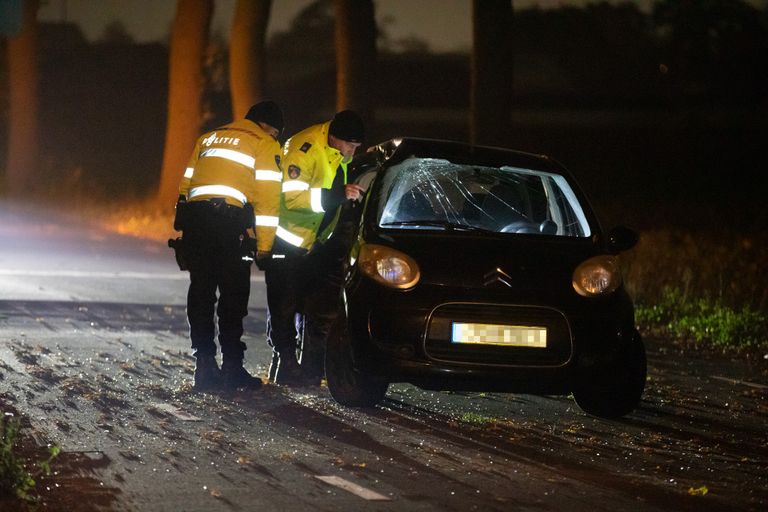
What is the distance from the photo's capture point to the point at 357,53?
27844 mm

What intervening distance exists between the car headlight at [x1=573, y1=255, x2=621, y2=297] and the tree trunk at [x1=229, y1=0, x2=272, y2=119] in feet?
70.2

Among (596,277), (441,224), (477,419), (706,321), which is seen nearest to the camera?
(596,277)

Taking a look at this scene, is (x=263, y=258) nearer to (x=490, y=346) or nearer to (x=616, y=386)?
(x=490, y=346)

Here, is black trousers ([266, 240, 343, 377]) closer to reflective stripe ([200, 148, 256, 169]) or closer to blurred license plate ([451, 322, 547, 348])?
reflective stripe ([200, 148, 256, 169])

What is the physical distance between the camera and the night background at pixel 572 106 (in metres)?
35.2

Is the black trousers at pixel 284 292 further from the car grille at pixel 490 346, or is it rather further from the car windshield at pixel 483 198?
the car grille at pixel 490 346

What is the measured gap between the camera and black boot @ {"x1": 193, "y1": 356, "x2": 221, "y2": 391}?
9.75m

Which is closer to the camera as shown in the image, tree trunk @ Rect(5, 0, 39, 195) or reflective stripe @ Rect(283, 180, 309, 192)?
reflective stripe @ Rect(283, 180, 309, 192)

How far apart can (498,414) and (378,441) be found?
51.6 inches

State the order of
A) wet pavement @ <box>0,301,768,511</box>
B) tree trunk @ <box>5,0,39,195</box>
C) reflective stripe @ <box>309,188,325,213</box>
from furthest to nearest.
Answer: tree trunk @ <box>5,0,39,195</box>, reflective stripe @ <box>309,188,325,213</box>, wet pavement @ <box>0,301,768,511</box>

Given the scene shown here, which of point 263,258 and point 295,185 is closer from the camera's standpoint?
point 263,258

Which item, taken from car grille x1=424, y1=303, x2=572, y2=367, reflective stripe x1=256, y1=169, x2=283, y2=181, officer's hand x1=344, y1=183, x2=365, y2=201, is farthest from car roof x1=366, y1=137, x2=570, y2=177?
car grille x1=424, y1=303, x2=572, y2=367

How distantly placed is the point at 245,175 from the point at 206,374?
4.32ft

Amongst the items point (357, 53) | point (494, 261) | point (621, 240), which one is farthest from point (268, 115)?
point (357, 53)
